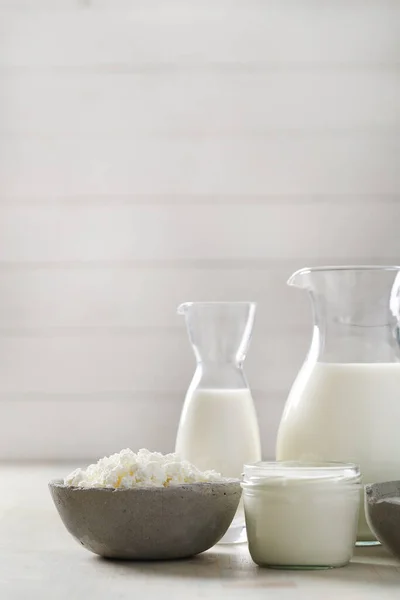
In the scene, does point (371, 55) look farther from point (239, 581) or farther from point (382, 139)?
point (239, 581)

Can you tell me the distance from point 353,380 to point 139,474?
0.25 meters

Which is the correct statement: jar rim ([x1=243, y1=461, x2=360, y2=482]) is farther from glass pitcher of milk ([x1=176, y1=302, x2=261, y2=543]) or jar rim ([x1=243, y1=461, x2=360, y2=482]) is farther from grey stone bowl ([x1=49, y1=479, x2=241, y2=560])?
glass pitcher of milk ([x1=176, y1=302, x2=261, y2=543])

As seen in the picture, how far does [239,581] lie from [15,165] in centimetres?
178

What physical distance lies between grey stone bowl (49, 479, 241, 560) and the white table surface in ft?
0.05

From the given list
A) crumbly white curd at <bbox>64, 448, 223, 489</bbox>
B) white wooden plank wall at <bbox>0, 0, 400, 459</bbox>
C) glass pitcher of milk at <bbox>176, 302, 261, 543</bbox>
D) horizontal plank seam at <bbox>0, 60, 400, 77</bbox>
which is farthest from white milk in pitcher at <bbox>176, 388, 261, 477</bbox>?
horizontal plank seam at <bbox>0, 60, 400, 77</bbox>

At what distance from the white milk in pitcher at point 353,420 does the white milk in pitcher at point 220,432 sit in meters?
0.05

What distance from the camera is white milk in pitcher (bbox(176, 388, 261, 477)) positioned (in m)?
0.97

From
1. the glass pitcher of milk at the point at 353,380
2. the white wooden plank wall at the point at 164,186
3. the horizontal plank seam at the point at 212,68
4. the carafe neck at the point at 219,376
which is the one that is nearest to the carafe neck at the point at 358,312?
the glass pitcher of milk at the point at 353,380

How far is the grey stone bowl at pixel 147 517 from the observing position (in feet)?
2.65

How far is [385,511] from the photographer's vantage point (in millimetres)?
797

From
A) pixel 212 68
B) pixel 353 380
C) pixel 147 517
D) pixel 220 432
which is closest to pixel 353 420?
pixel 353 380

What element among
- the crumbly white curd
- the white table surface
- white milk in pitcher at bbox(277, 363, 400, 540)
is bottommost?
the white table surface

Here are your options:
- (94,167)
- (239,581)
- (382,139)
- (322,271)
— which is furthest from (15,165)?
(239,581)

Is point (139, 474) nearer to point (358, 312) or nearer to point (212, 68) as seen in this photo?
point (358, 312)
